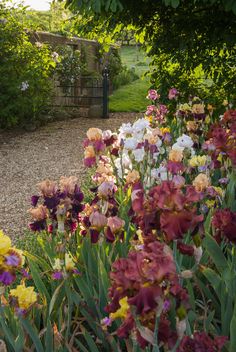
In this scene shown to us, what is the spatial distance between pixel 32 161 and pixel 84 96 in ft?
15.0

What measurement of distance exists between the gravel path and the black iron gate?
68cm

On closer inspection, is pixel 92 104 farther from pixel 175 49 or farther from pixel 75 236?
pixel 75 236

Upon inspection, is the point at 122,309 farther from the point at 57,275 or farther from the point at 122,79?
the point at 122,79

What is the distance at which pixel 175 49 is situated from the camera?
6133mm

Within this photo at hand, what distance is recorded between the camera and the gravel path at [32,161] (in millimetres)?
4984

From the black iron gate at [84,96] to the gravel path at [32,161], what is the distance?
0.68m

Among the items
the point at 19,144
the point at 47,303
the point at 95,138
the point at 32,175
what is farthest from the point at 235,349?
the point at 19,144

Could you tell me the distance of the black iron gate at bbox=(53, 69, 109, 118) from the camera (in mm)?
10695

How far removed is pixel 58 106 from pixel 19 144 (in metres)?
2.63

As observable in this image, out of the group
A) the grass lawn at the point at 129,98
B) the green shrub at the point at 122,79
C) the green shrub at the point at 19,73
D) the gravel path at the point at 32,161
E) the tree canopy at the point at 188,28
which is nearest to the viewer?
the gravel path at the point at 32,161

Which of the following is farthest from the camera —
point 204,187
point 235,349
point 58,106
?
point 58,106

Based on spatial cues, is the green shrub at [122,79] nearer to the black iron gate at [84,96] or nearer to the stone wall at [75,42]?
the stone wall at [75,42]

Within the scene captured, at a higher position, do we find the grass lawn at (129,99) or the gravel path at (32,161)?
the gravel path at (32,161)

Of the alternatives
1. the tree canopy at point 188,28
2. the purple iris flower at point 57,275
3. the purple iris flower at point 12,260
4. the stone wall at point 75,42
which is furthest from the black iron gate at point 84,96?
the purple iris flower at point 12,260
